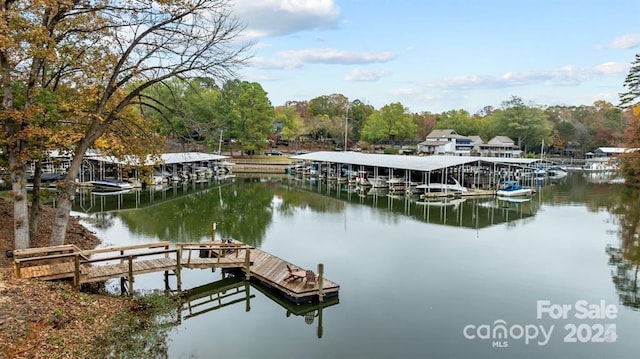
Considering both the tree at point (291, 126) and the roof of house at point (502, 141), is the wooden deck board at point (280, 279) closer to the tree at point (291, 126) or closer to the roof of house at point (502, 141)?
the tree at point (291, 126)

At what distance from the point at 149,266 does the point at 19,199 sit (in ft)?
11.1

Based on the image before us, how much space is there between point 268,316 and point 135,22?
790 cm

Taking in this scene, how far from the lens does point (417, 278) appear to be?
13930 mm

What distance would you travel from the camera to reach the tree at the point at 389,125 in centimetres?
7119

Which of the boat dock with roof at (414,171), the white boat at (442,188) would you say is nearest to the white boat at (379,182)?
the boat dock with roof at (414,171)

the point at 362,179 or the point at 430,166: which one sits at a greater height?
the point at 430,166

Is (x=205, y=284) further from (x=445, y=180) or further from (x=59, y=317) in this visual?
(x=445, y=180)

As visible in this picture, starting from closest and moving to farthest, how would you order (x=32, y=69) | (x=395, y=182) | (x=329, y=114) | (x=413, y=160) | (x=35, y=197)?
(x=32, y=69)
(x=35, y=197)
(x=395, y=182)
(x=413, y=160)
(x=329, y=114)

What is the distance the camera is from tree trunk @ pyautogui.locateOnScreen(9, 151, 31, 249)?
10.7 meters

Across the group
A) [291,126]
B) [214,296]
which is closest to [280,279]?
[214,296]

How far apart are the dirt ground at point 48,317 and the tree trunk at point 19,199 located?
562 mm

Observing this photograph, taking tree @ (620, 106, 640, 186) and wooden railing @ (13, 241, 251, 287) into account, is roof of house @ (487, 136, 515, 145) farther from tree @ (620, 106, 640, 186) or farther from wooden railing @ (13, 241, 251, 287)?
wooden railing @ (13, 241, 251, 287)

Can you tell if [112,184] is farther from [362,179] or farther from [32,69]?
[32,69]

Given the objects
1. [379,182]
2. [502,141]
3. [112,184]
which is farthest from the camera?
[502,141]
